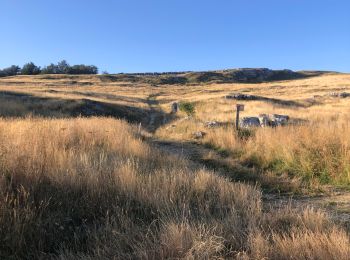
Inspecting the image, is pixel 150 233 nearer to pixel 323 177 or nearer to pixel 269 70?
pixel 323 177

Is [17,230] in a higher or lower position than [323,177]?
higher

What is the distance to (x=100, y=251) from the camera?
3973 millimetres

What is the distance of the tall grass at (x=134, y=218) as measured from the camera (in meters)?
3.87

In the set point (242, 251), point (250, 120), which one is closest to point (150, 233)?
point (242, 251)

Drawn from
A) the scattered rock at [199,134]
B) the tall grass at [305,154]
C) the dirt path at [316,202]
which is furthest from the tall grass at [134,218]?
the scattered rock at [199,134]

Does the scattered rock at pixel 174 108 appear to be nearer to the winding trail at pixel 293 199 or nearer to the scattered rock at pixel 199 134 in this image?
the scattered rock at pixel 199 134

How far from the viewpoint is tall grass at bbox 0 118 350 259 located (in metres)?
3.87

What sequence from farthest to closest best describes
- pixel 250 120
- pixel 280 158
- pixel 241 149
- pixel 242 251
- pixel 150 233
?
pixel 250 120 < pixel 241 149 < pixel 280 158 < pixel 150 233 < pixel 242 251

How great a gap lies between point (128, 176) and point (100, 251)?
6.25ft

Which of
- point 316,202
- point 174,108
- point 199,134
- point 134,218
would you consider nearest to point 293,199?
point 316,202

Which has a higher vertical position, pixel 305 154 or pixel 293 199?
pixel 305 154

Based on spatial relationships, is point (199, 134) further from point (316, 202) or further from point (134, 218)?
point (134, 218)

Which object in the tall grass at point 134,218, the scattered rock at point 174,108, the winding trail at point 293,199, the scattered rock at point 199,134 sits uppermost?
the tall grass at point 134,218

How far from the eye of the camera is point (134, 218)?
474 cm
